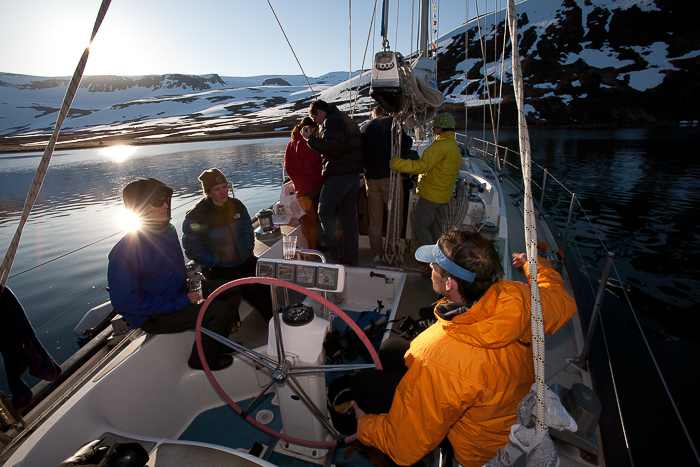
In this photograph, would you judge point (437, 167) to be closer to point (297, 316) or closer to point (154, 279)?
point (297, 316)

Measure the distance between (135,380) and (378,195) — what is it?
2192mm

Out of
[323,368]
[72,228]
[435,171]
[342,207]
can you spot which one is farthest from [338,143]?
[72,228]

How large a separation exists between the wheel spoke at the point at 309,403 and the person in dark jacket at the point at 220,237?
0.92 metres

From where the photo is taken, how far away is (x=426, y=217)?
292 centimetres

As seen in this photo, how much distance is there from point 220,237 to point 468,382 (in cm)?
195

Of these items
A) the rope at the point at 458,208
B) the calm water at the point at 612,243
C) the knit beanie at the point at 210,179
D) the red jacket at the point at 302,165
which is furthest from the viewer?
the calm water at the point at 612,243

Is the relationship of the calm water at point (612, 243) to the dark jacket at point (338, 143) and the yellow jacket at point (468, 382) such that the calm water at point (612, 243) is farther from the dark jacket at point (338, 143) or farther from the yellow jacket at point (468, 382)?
the yellow jacket at point (468, 382)

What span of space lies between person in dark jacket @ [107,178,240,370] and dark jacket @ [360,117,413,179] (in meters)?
1.61

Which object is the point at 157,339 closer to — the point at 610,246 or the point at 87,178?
the point at 610,246

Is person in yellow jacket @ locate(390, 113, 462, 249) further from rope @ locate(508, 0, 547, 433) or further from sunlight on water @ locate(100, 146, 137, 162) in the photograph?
sunlight on water @ locate(100, 146, 137, 162)

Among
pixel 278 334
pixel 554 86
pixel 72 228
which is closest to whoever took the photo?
pixel 278 334

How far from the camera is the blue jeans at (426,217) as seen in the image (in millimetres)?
2883

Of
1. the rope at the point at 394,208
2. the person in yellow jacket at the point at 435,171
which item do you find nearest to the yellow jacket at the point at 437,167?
the person in yellow jacket at the point at 435,171

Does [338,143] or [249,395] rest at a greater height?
[338,143]
